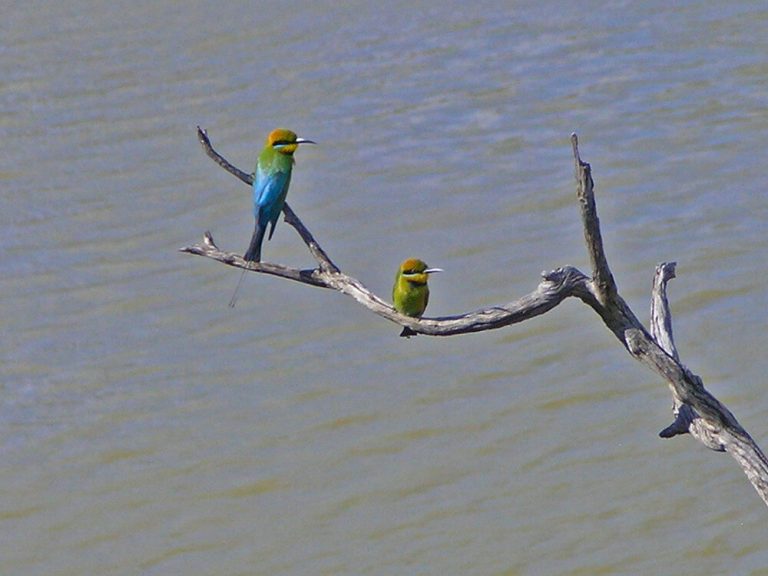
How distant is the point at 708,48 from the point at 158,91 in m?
3.76

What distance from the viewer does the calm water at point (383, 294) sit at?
5.39 meters

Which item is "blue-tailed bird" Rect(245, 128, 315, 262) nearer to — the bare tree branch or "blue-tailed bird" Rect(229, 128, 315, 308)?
"blue-tailed bird" Rect(229, 128, 315, 308)

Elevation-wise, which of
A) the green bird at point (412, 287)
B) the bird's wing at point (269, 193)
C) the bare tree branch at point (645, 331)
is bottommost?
the bare tree branch at point (645, 331)

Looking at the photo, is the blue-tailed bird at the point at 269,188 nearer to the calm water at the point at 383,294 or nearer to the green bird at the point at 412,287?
the green bird at the point at 412,287

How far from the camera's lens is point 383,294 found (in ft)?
21.9

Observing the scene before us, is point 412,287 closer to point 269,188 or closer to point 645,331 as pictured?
point 269,188

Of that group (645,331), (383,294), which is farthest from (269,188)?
(383,294)

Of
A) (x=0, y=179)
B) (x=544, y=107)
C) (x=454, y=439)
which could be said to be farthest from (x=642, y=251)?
(x=0, y=179)

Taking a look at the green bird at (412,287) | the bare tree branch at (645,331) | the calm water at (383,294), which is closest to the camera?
the bare tree branch at (645,331)

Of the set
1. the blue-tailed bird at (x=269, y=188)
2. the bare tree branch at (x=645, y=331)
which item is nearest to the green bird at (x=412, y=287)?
the blue-tailed bird at (x=269, y=188)

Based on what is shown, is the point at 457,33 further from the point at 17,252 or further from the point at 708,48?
the point at 17,252

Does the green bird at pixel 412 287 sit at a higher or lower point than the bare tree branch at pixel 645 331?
higher

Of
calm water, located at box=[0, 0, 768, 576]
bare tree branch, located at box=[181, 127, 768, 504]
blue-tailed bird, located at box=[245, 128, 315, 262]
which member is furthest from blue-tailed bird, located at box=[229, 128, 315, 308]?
calm water, located at box=[0, 0, 768, 576]

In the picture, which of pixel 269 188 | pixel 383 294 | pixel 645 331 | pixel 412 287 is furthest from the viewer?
pixel 383 294
